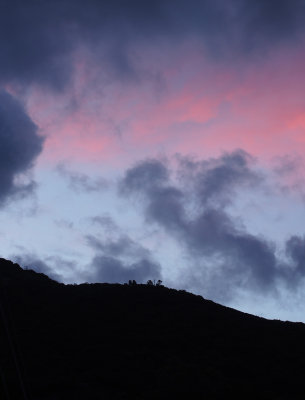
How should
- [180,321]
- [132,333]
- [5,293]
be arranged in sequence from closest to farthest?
[132,333] → [180,321] → [5,293]

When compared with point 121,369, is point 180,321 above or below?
above

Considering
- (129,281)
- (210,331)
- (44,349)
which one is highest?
(129,281)

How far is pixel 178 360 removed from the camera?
4188 centimetres

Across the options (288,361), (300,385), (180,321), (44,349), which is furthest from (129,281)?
(300,385)

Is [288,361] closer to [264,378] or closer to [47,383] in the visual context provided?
[264,378]

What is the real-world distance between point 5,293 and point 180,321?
71.5 feet

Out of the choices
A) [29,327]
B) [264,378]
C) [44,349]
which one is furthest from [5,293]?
[264,378]

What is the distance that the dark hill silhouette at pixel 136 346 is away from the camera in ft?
117

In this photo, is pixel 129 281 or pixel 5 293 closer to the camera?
pixel 5 293

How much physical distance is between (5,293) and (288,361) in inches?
1342

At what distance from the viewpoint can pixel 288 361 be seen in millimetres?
42438

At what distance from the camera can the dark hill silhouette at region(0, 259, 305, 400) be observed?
3569 centimetres

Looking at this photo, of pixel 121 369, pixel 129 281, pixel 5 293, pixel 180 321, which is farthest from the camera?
pixel 129 281

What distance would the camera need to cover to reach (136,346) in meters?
45.7
